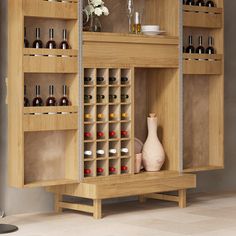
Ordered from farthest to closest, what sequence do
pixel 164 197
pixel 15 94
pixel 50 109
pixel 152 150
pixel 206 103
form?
pixel 206 103, pixel 164 197, pixel 152 150, pixel 50 109, pixel 15 94

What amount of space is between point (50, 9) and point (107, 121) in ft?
3.71

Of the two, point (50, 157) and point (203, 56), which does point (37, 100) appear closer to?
point (50, 157)

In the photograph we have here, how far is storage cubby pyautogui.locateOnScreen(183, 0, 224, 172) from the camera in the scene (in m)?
7.43

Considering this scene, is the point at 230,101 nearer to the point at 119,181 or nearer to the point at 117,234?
the point at 119,181

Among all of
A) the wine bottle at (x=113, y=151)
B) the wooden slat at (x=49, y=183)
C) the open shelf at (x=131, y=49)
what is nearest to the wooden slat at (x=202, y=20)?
the open shelf at (x=131, y=49)

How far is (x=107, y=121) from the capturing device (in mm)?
6656

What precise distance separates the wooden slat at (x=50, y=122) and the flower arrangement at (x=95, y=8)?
3.03ft

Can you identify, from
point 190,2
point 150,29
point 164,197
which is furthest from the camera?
point 190,2

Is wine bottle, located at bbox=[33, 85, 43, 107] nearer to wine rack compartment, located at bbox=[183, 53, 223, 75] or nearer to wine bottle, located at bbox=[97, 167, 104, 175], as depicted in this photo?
wine bottle, located at bbox=[97, 167, 104, 175]

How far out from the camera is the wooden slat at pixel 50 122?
241 inches

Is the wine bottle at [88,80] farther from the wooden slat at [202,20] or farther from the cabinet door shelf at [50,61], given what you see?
the wooden slat at [202,20]

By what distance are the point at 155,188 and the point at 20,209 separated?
122 cm

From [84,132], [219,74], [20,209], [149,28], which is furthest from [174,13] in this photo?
[20,209]

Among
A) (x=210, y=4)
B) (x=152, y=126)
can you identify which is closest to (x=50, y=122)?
(x=152, y=126)
